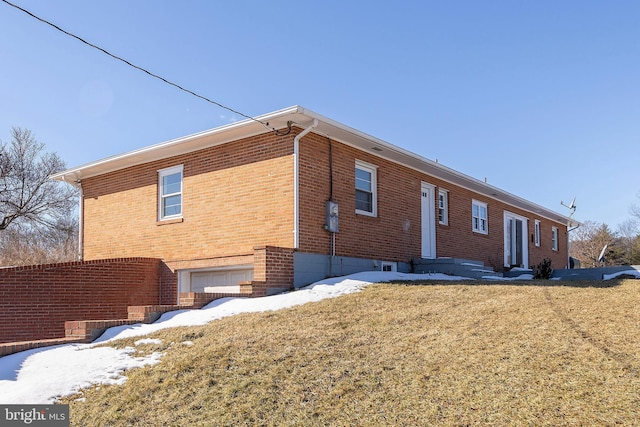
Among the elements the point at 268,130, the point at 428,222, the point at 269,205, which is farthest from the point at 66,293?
the point at 428,222

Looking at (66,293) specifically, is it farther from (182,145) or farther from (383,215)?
(383,215)

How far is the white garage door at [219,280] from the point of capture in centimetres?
1285

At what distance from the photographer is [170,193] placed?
14391 millimetres

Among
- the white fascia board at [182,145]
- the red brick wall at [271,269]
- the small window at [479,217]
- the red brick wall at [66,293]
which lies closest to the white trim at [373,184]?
the white fascia board at [182,145]

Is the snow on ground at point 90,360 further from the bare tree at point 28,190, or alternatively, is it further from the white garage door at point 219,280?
the bare tree at point 28,190

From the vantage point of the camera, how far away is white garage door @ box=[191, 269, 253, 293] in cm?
1285

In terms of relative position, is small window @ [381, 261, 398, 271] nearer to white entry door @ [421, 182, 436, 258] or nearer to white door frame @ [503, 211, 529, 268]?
white entry door @ [421, 182, 436, 258]

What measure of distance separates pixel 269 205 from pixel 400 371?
6.87 metres

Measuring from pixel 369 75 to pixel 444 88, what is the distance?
8.65 ft

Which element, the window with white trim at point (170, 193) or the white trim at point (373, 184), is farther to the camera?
the window with white trim at point (170, 193)

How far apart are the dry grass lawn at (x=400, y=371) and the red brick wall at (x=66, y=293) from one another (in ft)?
15.5

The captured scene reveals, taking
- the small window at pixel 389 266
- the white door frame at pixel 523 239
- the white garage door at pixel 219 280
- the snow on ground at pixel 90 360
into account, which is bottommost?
the snow on ground at pixel 90 360

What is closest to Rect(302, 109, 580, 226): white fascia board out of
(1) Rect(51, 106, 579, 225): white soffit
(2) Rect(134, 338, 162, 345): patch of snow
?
(1) Rect(51, 106, 579, 225): white soffit

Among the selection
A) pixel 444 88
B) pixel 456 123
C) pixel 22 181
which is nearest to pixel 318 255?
pixel 444 88
